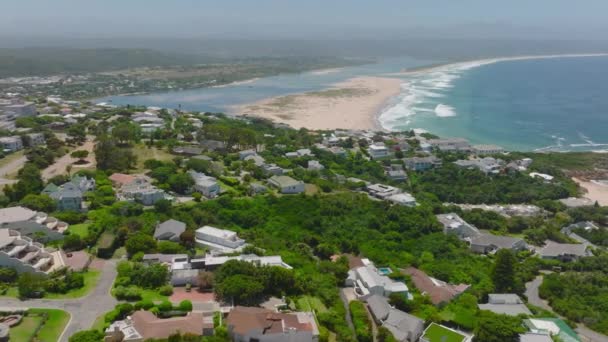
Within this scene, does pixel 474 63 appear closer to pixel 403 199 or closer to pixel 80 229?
pixel 403 199

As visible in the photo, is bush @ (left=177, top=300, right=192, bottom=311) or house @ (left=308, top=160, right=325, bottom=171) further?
house @ (left=308, top=160, right=325, bottom=171)

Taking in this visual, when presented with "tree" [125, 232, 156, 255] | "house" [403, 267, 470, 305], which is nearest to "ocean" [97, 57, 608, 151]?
"house" [403, 267, 470, 305]

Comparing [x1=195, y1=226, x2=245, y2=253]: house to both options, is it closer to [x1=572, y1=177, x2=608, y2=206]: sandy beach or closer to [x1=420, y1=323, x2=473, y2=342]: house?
[x1=420, y1=323, x2=473, y2=342]: house

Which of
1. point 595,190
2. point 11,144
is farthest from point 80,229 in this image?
point 595,190

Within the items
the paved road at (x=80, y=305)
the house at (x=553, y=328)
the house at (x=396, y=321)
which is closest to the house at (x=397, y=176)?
the house at (x=396, y=321)

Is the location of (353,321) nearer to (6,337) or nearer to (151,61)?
(6,337)

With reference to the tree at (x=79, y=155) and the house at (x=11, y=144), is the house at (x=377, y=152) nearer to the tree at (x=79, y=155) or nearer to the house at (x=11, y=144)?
the tree at (x=79, y=155)

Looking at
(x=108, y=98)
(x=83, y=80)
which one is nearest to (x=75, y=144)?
(x=108, y=98)
